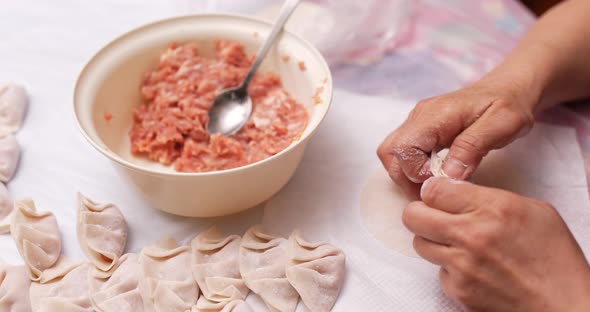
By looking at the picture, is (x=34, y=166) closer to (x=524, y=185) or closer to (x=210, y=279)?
(x=210, y=279)

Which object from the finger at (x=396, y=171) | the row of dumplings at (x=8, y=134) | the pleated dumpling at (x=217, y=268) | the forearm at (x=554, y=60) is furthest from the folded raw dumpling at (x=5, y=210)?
the forearm at (x=554, y=60)

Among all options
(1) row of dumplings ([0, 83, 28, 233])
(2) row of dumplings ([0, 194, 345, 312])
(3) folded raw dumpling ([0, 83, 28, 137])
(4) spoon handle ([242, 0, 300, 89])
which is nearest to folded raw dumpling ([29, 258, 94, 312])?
(2) row of dumplings ([0, 194, 345, 312])

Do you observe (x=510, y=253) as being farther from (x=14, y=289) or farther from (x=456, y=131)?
(x=14, y=289)

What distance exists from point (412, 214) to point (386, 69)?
93 cm

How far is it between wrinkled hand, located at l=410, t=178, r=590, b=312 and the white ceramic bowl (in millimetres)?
427

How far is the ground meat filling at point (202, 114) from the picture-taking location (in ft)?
4.74

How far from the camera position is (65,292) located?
1228 mm

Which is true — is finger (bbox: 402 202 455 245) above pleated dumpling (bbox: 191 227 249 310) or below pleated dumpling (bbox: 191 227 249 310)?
above

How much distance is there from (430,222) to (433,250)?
68 millimetres

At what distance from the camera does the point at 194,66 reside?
1.60 meters

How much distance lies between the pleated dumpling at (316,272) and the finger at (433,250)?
8.7 inches

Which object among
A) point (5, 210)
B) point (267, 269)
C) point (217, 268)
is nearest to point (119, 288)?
point (217, 268)

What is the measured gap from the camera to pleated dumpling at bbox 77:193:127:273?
1281 mm

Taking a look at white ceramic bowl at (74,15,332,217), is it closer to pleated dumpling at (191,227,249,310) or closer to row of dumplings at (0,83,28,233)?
pleated dumpling at (191,227,249,310)
